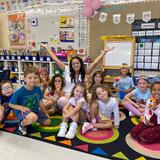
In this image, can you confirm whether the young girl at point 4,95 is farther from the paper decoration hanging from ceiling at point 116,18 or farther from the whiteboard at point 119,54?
the paper decoration hanging from ceiling at point 116,18

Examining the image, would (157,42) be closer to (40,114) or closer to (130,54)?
(130,54)

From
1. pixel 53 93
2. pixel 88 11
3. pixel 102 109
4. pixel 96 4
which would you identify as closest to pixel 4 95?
pixel 53 93

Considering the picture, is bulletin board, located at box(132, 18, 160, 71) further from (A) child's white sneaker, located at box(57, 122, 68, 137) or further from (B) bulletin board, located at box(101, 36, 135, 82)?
(A) child's white sneaker, located at box(57, 122, 68, 137)

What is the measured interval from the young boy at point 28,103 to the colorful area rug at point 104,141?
11 centimetres

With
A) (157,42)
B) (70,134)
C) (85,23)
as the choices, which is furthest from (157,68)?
(70,134)

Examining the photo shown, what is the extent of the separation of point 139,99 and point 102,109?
65 cm

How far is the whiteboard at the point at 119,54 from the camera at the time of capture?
10.5 feet

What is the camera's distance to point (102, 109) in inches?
77.9

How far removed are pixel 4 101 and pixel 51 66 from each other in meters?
1.70

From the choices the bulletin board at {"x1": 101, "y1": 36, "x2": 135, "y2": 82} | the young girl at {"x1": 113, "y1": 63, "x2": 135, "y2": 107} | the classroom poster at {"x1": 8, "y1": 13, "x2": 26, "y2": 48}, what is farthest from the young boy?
the classroom poster at {"x1": 8, "y1": 13, "x2": 26, "y2": 48}

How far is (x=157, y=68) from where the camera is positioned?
3.10 metres

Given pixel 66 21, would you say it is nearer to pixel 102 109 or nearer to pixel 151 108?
pixel 102 109

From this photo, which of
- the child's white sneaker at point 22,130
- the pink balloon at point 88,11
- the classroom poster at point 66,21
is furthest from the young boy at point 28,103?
the classroom poster at point 66,21

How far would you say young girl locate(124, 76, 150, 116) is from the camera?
2.30 m
